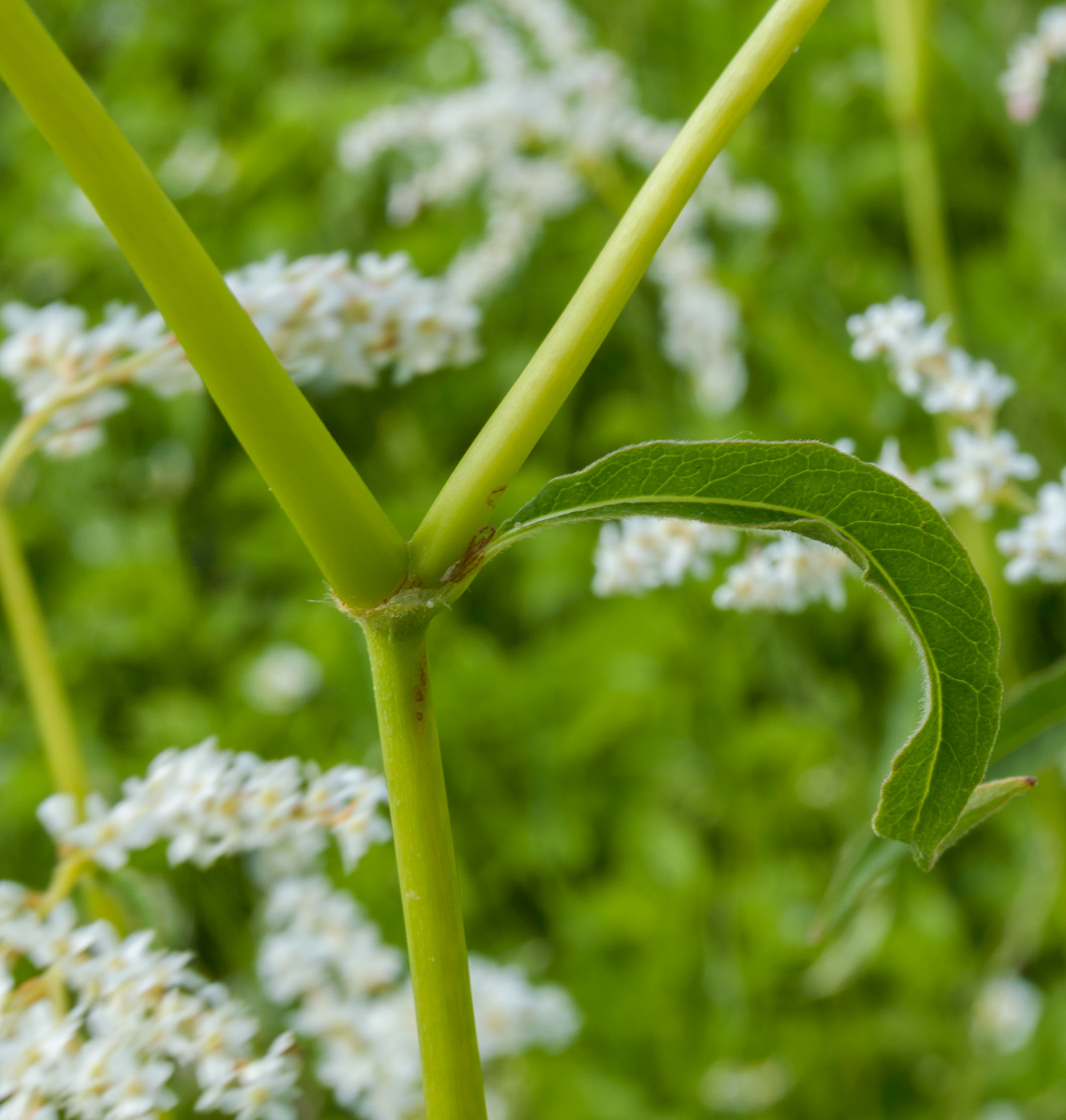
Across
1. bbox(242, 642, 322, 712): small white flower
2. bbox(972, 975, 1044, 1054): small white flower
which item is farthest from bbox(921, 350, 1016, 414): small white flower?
bbox(242, 642, 322, 712): small white flower

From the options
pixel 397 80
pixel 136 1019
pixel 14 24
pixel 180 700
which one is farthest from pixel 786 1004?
pixel 397 80

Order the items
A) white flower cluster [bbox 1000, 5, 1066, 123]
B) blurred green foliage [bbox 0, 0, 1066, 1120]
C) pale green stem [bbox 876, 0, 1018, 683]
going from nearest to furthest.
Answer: white flower cluster [bbox 1000, 5, 1066, 123] → pale green stem [bbox 876, 0, 1018, 683] → blurred green foliage [bbox 0, 0, 1066, 1120]

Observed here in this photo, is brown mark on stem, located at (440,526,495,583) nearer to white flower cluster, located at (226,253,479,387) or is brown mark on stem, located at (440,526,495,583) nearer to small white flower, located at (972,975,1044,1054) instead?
white flower cluster, located at (226,253,479,387)

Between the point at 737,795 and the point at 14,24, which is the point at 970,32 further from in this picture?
the point at 14,24

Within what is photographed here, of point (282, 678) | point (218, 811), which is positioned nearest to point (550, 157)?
point (282, 678)

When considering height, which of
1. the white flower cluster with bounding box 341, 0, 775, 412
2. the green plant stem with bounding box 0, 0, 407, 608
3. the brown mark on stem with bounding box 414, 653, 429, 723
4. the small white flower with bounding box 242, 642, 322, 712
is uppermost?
the white flower cluster with bounding box 341, 0, 775, 412

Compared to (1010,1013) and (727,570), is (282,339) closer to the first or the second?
(727,570)
